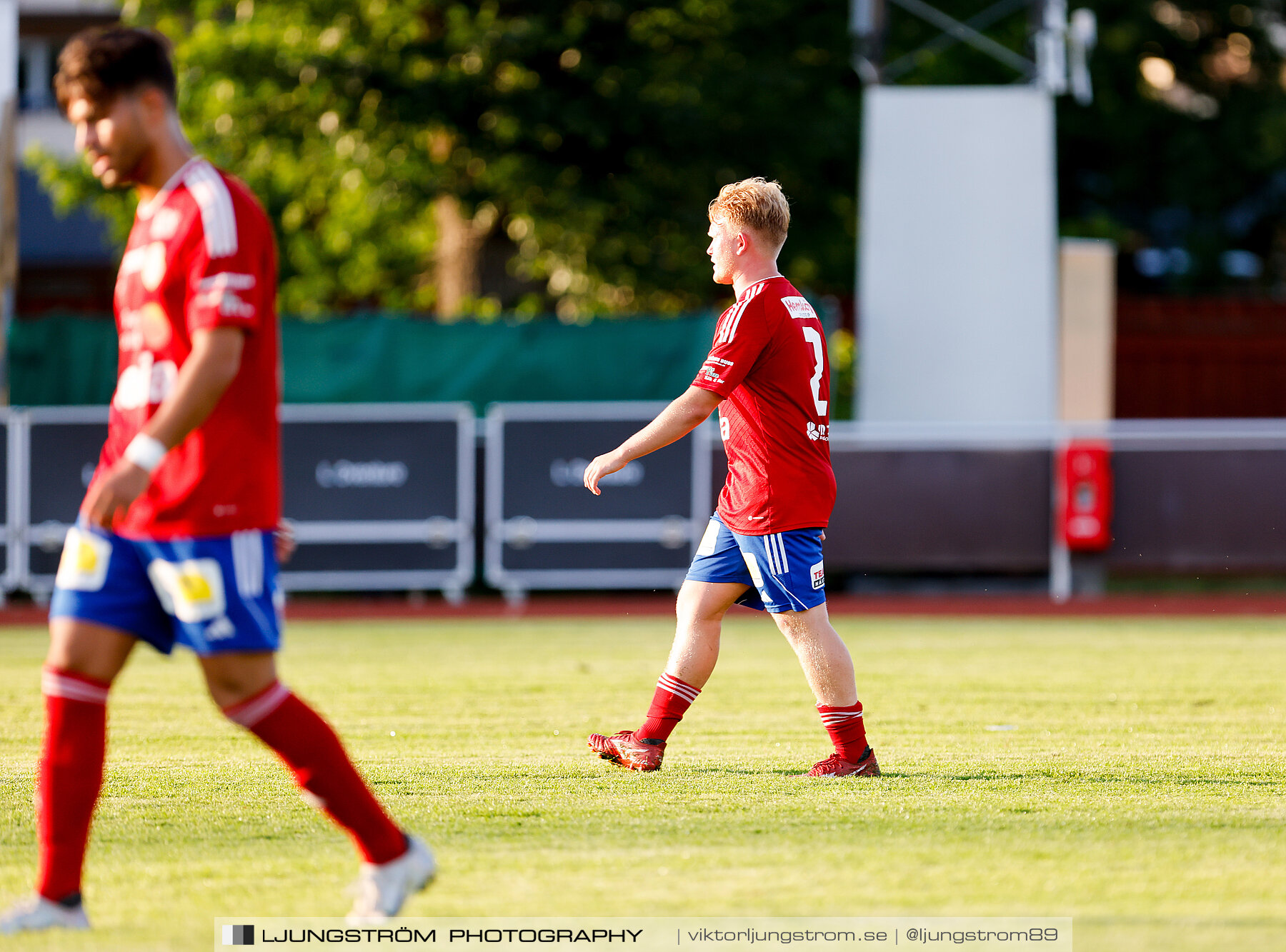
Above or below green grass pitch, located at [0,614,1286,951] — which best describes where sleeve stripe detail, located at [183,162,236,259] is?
above

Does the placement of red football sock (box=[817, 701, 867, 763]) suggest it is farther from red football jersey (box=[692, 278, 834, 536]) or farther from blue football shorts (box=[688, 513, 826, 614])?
red football jersey (box=[692, 278, 834, 536])

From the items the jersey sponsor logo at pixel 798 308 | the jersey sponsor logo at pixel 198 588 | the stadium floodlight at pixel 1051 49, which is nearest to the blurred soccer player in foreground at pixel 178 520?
the jersey sponsor logo at pixel 198 588

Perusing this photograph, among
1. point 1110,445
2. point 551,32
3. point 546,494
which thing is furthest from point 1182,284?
point 546,494

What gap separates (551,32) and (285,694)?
1688 centimetres

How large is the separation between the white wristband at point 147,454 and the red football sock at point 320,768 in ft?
1.85

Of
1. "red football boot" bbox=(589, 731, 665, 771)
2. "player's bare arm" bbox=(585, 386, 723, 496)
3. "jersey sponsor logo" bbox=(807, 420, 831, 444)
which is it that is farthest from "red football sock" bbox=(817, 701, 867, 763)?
"player's bare arm" bbox=(585, 386, 723, 496)

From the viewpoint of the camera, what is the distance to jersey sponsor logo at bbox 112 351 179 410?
370 cm

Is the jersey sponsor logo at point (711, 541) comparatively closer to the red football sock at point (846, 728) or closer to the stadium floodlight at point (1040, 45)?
the red football sock at point (846, 728)

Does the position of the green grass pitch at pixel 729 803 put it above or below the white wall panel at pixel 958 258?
below

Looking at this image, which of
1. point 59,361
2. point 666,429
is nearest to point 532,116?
point 59,361

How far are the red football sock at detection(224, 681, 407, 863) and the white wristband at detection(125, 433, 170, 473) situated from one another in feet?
1.85

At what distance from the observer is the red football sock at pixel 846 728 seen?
5672 mm

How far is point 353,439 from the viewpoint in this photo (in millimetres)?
14359

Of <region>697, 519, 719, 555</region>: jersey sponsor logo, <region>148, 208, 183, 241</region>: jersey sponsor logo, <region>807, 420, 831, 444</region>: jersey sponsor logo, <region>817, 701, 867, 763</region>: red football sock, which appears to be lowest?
<region>817, 701, 867, 763</region>: red football sock
